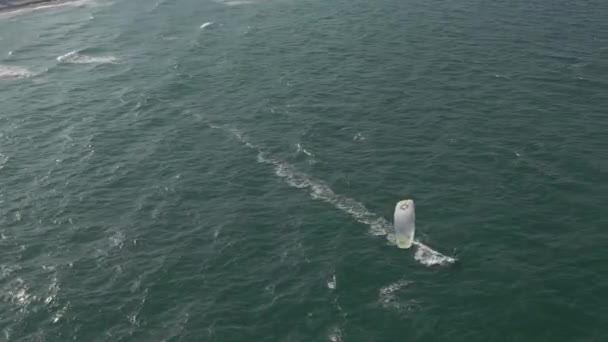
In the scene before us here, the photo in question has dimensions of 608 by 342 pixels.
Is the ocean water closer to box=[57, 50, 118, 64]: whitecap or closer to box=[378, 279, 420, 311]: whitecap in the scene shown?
box=[378, 279, 420, 311]: whitecap

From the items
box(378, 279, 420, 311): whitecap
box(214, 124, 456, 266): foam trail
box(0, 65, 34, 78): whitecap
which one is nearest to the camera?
box(378, 279, 420, 311): whitecap

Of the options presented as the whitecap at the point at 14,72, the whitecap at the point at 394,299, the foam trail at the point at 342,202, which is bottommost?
the whitecap at the point at 14,72

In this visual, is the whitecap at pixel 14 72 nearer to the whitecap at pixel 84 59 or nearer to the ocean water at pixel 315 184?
the ocean water at pixel 315 184

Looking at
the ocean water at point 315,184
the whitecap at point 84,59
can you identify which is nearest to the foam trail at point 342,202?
the ocean water at point 315,184

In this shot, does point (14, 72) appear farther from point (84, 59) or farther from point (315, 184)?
point (315, 184)

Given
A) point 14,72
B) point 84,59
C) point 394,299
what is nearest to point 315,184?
point 394,299

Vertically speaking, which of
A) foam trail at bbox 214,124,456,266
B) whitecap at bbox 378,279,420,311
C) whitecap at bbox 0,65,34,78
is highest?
foam trail at bbox 214,124,456,266

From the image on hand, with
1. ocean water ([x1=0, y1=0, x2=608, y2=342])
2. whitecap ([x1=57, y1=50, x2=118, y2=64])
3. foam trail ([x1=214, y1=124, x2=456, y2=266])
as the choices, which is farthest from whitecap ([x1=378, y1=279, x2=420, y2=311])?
whitecap ([x1=57, y1=50, x2=118, y2=64])
